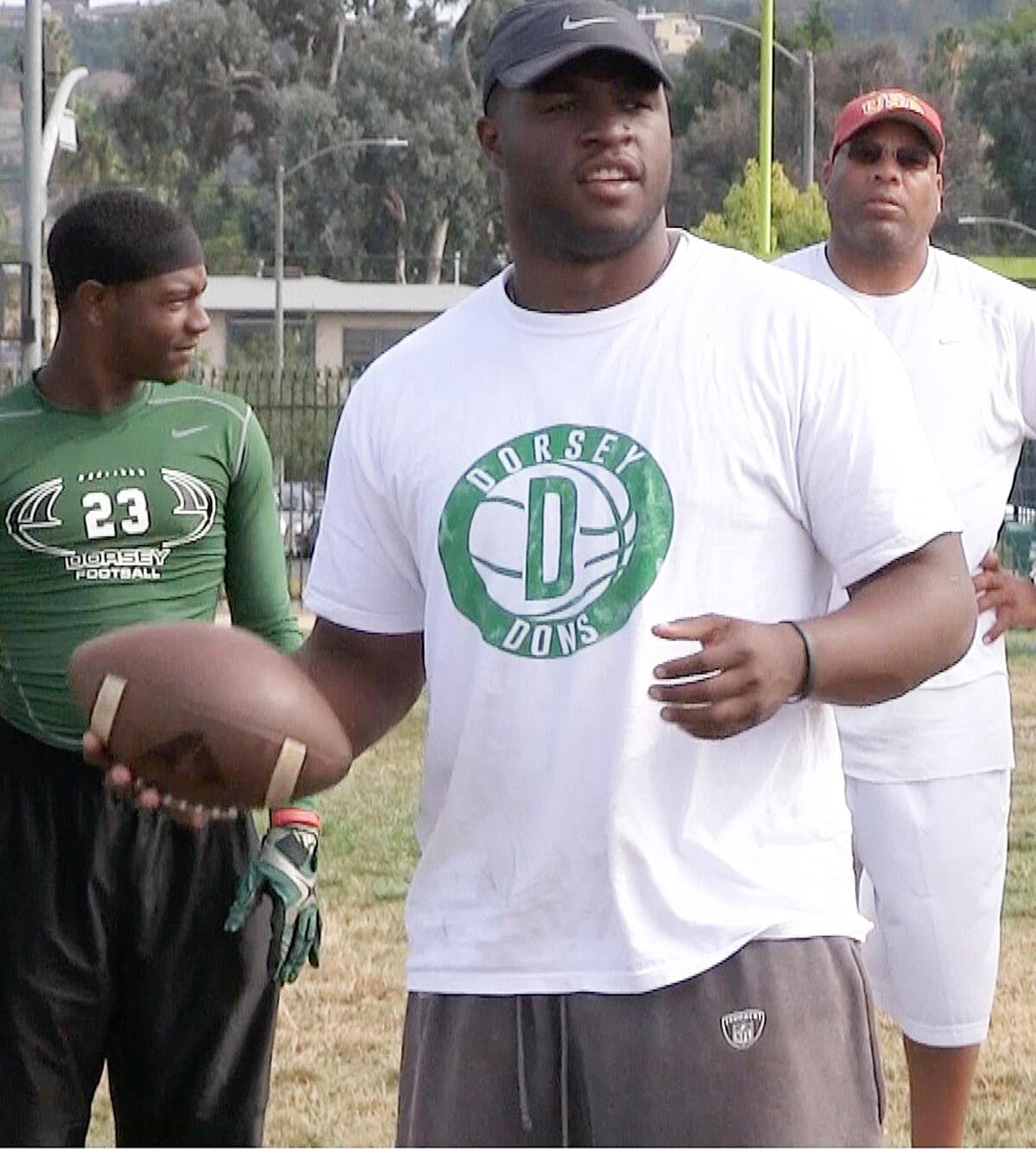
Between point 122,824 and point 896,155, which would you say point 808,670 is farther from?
point 896,155

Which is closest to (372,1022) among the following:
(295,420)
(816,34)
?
(295,420)

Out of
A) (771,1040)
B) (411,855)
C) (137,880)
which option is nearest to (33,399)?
(137,880)

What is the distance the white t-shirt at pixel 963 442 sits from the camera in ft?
16.8

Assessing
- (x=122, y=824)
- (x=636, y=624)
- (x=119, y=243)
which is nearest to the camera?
(x=636, y=624)

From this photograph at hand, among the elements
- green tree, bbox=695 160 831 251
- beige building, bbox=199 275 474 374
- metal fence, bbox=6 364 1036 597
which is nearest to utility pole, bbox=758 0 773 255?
metal fence, bbox=6 364 1036 597

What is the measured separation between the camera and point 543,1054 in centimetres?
319

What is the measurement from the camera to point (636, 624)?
10.1 feet

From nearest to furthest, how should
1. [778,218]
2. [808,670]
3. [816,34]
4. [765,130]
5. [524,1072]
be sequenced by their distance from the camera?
[808,670] → [524,1072] → [765,130] → [778,218] → [816,34]

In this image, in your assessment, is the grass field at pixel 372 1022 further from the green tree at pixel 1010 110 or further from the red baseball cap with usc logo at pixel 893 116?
the green tree at pixel 1010 110

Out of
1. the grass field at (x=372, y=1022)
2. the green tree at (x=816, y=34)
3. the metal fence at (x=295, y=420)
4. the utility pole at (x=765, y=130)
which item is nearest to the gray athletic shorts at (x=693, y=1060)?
the grass field at (x=372, y=1022)

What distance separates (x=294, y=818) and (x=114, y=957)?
17.2 inches

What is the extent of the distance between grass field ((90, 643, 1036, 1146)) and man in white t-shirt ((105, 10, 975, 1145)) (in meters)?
2.84

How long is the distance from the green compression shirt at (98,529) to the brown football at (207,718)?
1.30m

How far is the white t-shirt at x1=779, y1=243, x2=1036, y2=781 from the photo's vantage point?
202 inches
